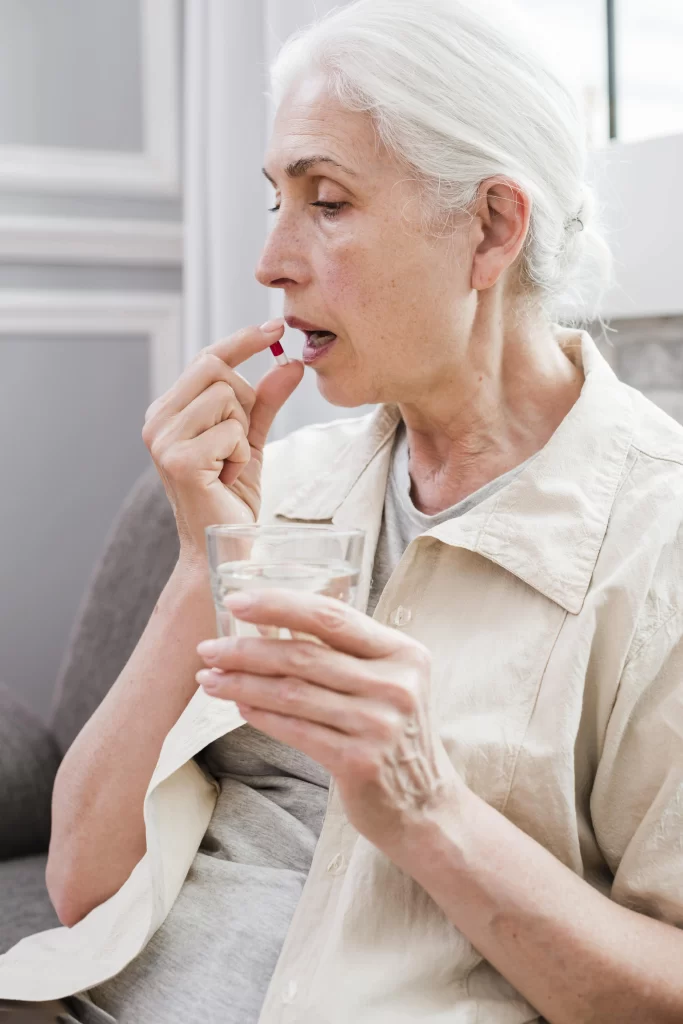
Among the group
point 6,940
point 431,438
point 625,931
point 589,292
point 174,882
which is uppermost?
point 589,292

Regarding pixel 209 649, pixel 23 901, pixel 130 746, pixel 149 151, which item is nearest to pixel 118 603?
pixel 23 901

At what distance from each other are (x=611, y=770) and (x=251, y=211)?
4.85ft

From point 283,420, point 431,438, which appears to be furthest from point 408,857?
point 283,420

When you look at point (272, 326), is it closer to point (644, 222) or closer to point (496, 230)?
point (496, 230)

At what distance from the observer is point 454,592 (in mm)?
1155

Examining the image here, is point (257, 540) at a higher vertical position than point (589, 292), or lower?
lower

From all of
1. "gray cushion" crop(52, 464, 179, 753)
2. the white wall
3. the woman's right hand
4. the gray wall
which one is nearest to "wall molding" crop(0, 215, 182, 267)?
the gray wall

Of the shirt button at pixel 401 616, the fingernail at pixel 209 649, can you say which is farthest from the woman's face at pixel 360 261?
the fingernail at pixel 209 649

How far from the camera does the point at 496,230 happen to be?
124cm

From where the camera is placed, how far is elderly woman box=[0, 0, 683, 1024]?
0.97 metres

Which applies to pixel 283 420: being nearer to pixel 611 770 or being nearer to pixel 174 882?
pixel 174 882

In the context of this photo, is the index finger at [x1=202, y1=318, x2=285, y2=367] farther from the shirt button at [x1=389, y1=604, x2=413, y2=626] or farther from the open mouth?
the shirt button at [x1=389, y1=604, x2=413, y2=626]

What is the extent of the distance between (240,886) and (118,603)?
695mm

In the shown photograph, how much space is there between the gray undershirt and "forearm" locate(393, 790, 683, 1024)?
279 mm
